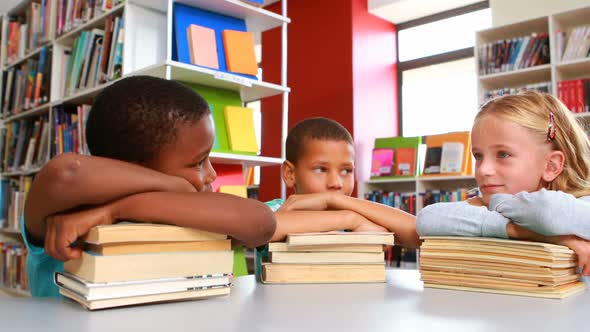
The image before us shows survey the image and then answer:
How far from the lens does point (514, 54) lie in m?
3.90

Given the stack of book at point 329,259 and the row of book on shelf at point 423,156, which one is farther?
the row of book on shelf at point 423,156

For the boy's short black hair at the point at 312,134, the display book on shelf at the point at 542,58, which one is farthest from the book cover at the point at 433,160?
the boy's short black hair at the point at 312,134

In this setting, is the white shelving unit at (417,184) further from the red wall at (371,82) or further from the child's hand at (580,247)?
the child's hand at (580,247)

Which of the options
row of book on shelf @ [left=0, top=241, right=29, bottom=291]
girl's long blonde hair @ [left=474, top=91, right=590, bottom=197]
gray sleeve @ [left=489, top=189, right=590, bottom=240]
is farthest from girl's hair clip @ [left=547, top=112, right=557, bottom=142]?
row of book on shelf @ [left=0, top=241, right=29, bottom=291]

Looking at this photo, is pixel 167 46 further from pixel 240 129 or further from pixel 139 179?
pixel 139 179

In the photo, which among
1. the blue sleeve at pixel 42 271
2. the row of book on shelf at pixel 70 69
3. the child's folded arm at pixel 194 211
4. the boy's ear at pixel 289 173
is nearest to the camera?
the child's folded arm at pixel 194 211

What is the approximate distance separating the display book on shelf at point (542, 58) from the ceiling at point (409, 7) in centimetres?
83

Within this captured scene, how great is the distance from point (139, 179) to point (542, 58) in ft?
12.6

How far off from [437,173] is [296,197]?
11.2 ft

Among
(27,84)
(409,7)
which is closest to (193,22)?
(27,84)

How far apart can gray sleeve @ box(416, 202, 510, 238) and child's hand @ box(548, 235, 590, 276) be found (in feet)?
0.27

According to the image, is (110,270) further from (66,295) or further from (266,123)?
(266,123)

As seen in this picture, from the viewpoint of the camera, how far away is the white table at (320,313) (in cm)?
50

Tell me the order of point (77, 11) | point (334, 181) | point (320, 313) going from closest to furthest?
point (320, 313) < point (334, 181) < point (77, 11)
